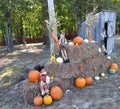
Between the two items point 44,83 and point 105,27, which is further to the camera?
point 105,27

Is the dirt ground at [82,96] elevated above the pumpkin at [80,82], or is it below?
below

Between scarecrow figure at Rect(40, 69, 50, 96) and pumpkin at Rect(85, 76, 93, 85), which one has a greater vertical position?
scarecrow figure at Rect(40, 69, 50, 96)

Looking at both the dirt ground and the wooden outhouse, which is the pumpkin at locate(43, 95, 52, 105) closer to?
the dirt ground

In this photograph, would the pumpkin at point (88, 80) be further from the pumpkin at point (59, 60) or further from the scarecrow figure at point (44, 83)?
the scarecrow figure at point (44, 83)

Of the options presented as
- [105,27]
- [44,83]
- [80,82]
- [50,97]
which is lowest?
[50,97]

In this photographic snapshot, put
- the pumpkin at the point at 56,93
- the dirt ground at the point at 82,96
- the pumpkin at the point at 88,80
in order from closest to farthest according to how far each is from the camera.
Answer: the dirt ground at the point at 82,96, the pumpkin at the point at 56,93, the pumpkin at the point at 88,80

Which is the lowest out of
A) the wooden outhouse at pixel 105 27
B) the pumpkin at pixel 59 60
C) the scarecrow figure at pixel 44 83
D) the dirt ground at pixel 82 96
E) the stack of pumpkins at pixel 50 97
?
the dirt ground at pixel 82 96

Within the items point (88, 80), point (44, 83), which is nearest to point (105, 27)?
point (88, 80)

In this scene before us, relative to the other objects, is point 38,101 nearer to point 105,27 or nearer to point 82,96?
point 82,96

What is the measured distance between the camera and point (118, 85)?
292 inches

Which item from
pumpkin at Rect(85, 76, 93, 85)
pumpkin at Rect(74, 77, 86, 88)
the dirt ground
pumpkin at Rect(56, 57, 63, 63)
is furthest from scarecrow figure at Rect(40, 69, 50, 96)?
pumpkin at Rect(85, 76, 93, 85)

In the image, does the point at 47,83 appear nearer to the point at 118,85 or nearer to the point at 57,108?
the point at 57,108

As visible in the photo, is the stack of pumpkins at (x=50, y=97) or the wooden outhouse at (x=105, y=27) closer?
the stack of pumpkins at (x=50, y=97)

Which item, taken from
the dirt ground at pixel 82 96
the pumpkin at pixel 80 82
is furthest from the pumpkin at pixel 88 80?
the pumpkin at pixel 80 82
